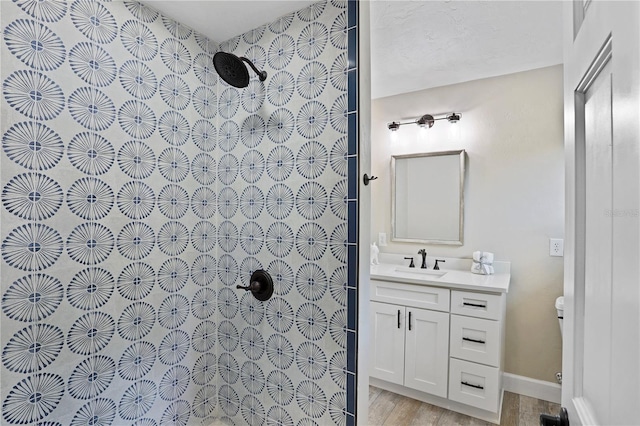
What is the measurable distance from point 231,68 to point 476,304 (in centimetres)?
195

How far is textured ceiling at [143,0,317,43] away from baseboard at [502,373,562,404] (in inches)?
109

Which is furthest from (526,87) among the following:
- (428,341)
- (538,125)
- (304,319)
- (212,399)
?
Result: (212,399)

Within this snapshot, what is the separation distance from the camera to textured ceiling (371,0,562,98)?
167 centimetres

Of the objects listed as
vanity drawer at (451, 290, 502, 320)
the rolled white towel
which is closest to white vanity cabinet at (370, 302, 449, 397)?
vanity drawer at (451, 290, 502, 320)

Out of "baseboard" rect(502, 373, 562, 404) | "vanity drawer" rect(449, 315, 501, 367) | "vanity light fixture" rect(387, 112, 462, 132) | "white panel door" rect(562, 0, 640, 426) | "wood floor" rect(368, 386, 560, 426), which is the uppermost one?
"vanity light fixture" rect(387, 112, 462, 132)

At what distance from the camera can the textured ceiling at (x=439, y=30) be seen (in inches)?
57.3

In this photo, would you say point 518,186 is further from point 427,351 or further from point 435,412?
point 435,412

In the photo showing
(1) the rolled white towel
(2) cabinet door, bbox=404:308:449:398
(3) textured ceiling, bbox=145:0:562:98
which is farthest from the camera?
(1) the rolled white towel

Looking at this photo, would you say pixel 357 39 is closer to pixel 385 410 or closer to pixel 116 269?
pixel 116 269

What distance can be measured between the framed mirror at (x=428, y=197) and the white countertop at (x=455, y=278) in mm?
285

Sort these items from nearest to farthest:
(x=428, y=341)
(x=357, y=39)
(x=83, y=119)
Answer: (x=83, y=119), (x=357, y=39), (x=428, y=341)

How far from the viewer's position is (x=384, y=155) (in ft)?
9.64

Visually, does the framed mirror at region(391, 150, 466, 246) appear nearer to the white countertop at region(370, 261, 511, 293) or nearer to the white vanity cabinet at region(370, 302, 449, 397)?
the white countertop at region(370, 261, 511, 293)

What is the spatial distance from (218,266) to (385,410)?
1528 millimetres
